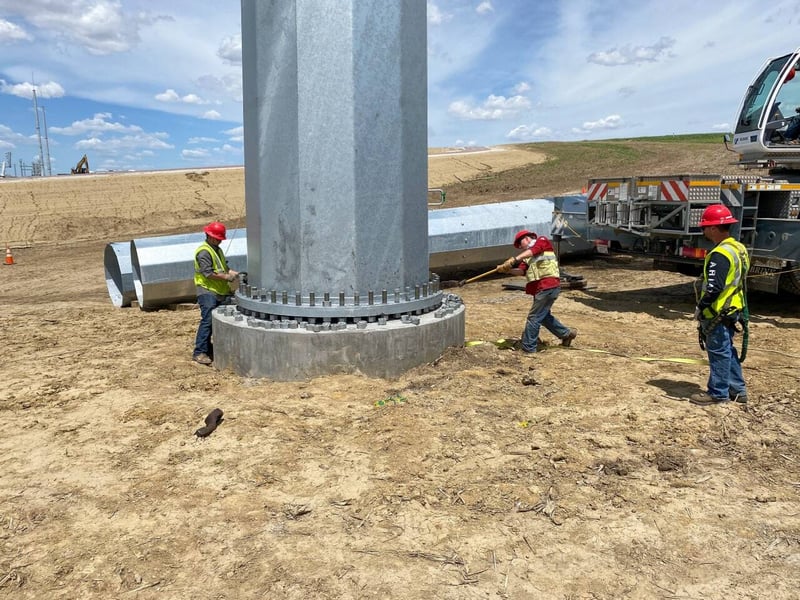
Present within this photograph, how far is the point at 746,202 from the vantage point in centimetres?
825

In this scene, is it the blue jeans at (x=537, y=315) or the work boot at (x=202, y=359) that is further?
the blue jeans at (x=537, y=315)

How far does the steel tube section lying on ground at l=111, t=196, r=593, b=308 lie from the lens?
30.6 ft

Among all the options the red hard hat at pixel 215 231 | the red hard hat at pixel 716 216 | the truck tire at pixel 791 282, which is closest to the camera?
the red hard hat at pixel 716 216

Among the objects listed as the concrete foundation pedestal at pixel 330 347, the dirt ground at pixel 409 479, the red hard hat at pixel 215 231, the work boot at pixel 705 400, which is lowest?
the dirt ground at pixel 409 479

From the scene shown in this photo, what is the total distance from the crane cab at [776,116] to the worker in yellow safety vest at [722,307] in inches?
208

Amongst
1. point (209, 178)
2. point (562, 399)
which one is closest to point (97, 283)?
point (562, 399)

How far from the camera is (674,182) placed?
844 cm

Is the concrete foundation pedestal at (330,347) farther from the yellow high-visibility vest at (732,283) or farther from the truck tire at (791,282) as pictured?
the truck tire at (791,282)

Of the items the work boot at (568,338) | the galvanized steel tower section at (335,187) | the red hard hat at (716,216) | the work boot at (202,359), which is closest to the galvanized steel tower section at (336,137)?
the galvanized steel tower section at (335,187)

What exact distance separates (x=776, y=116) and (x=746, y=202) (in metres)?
2.30

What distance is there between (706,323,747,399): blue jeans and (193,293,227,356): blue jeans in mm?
4775

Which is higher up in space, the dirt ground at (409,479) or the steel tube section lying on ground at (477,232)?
the steel tube section lying on ground at (477,232)

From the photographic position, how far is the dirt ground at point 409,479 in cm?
311

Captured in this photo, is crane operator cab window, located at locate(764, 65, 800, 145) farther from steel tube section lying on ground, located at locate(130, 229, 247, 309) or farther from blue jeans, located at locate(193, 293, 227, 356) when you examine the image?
blue jeans, located at locate(193, 293, 227, 356)
